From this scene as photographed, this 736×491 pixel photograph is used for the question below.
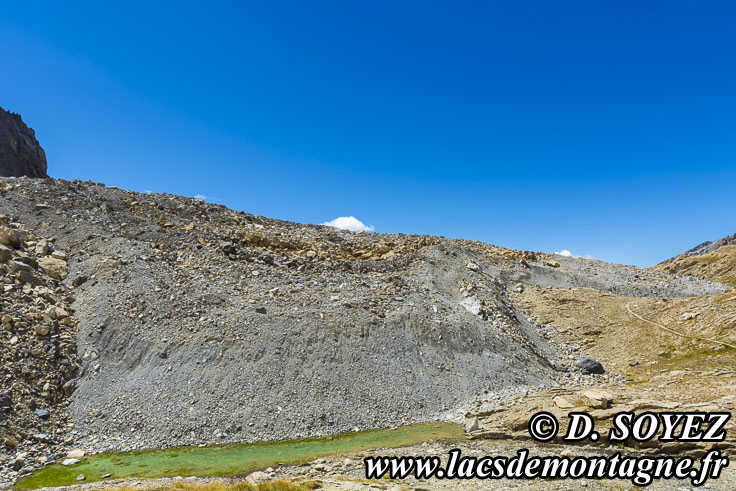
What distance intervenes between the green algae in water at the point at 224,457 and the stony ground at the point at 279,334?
2.93ft

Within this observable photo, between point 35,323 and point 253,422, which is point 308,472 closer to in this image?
point 253,422

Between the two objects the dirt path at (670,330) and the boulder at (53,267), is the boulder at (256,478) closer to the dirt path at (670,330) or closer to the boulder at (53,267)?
the boulder at (53,267)

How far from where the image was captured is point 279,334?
32156 mm

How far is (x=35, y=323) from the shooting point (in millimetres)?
29812

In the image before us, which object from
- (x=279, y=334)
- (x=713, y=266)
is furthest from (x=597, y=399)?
(x=713, y=266)

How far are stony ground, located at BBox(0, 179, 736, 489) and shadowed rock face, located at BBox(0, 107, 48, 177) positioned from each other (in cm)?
6206

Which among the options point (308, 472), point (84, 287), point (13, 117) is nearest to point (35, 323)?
point (84, 287)

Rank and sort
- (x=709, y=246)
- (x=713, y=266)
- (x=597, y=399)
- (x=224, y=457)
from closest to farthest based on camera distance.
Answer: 1. (x=224, y=457)
2. (x=597, y=399)
3. (x=713, y=266)
4. (x=709, y=246)

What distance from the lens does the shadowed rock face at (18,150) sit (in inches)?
3728

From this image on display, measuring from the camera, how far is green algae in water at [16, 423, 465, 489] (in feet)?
70.5

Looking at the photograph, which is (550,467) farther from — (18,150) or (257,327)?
(18,150)

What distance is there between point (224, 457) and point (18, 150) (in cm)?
11311

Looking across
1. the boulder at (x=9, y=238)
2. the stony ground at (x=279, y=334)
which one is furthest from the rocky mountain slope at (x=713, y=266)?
the boulder at (x=9, y=238)

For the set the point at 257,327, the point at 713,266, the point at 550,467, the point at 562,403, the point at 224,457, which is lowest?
the point at 224,457
